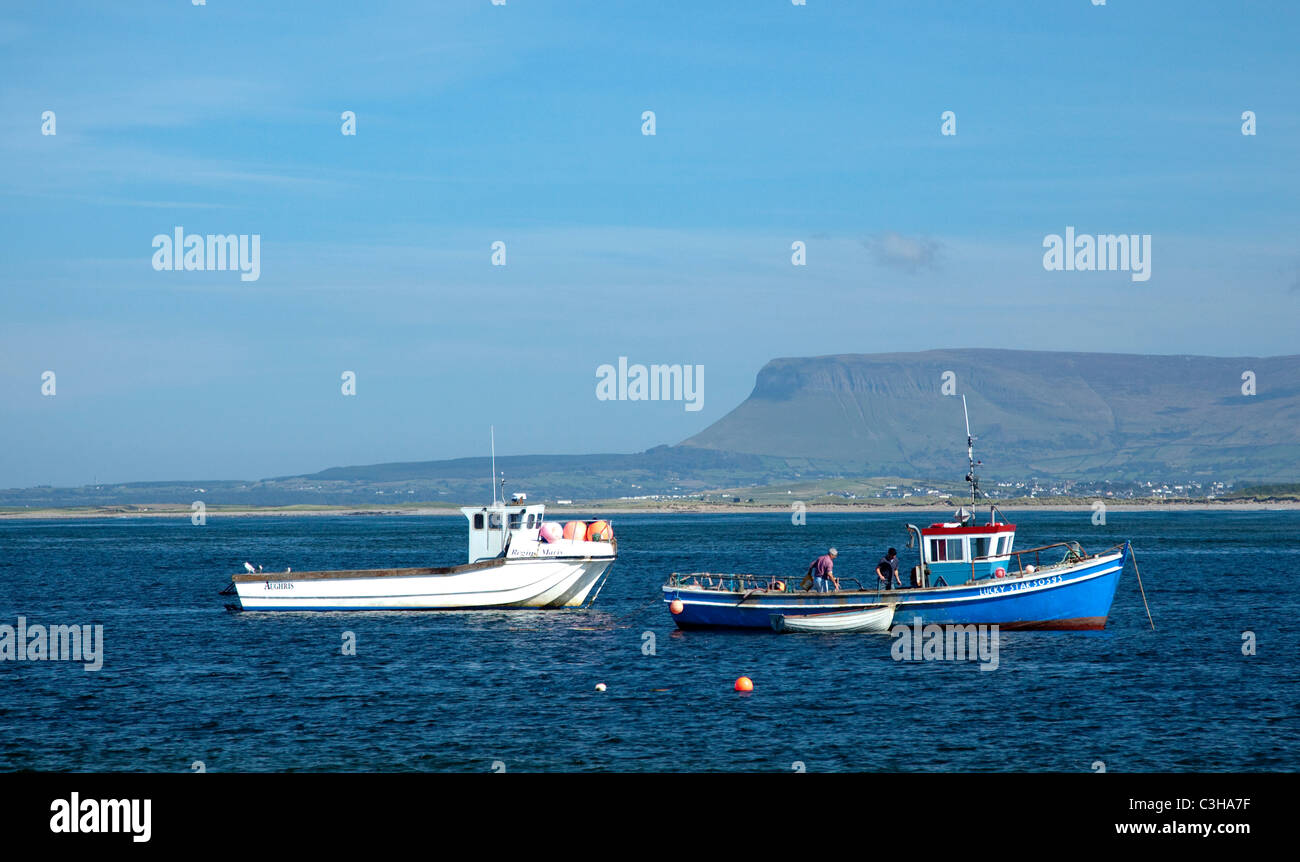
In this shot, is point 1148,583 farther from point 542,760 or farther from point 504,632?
point 542,760

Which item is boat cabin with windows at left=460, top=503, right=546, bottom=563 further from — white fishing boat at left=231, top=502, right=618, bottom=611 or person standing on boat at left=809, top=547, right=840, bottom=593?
person standing on boat at left=809, top=547, right=840, bottom=593

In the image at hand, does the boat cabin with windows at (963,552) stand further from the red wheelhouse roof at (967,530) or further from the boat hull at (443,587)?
the boat hull at (443,587)

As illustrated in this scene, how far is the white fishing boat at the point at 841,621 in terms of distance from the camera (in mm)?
52844

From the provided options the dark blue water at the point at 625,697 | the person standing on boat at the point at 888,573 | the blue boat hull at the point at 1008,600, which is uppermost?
the person standing on boat at the point at 888,573

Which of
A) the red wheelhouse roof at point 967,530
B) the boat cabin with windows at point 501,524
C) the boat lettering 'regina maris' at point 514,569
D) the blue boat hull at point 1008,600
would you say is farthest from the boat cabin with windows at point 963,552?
the boat cabin with windows at point 501,524

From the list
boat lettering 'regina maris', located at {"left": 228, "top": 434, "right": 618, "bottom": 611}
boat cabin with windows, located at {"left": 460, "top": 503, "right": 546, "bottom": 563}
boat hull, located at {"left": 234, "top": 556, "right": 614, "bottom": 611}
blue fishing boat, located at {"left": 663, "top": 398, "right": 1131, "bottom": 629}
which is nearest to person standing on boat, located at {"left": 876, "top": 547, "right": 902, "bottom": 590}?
blue fishing boat, located at {"left": 663, "top": 398, "right": 1131, "bottom": 629}

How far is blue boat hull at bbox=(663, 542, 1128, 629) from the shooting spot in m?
51.3

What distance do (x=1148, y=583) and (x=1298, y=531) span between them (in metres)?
116

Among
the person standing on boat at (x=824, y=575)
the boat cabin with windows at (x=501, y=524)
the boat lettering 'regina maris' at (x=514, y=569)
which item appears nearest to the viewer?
the person standing on boat at (x=824, y=575)

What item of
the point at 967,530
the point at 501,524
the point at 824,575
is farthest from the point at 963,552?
the point at 501,524

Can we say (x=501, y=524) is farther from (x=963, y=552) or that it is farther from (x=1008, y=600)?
(x=1008, y=600)

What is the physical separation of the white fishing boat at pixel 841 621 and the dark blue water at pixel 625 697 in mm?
549

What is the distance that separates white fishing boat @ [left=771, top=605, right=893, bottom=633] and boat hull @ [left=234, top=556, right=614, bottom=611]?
11.3 metres
